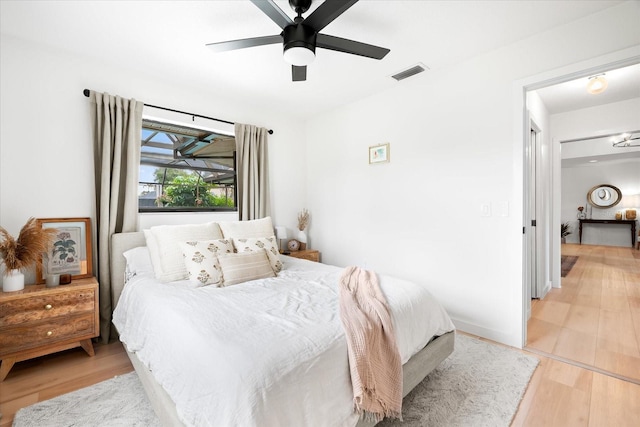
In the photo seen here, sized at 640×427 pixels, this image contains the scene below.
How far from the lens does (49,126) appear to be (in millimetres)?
2463

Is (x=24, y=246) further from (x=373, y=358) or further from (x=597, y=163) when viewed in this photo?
(x=597, y=163)

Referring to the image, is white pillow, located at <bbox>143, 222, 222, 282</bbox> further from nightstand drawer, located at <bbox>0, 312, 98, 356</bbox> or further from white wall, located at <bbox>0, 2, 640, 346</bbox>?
white wall, located at <bbox>0, 2, 640, 346</bbox>

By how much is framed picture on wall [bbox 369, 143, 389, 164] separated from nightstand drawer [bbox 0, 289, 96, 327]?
307 centimetres

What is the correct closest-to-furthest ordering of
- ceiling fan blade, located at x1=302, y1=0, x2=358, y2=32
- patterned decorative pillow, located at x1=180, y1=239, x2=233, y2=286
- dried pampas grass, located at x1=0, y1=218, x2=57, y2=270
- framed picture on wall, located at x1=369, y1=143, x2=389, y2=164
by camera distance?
1. ceiling fan blade, located at x1=302, y1=0, x2=358, y2=32
2. dried pampas grass, located at x1=0, y1=218, x2=57, y2=270
3. patterned decorative pillow, located at x1=180, y1=239, x2=233, y2=286
4. framed picture on wall, located at x1=369, y1=143, x2=389, y2=164

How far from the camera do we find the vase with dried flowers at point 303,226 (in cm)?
411

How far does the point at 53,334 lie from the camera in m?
2.16

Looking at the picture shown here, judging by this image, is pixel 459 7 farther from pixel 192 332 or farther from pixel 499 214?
pixel 192 332

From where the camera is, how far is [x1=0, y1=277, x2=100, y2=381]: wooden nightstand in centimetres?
200

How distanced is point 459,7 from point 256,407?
8.58ft

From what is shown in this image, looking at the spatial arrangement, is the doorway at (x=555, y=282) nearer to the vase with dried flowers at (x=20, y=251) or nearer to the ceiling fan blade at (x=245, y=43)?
the ceiling fan blade at (x=245, y=43)

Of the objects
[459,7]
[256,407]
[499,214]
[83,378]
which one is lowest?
[83,378]

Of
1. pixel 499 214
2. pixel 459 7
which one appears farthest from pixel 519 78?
pixel 499 214

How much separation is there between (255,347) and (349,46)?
1896 mm

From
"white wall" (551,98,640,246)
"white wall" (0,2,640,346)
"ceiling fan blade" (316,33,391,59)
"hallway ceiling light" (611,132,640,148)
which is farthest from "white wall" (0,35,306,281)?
"hallway ceiling light" (611,132,640,148)
